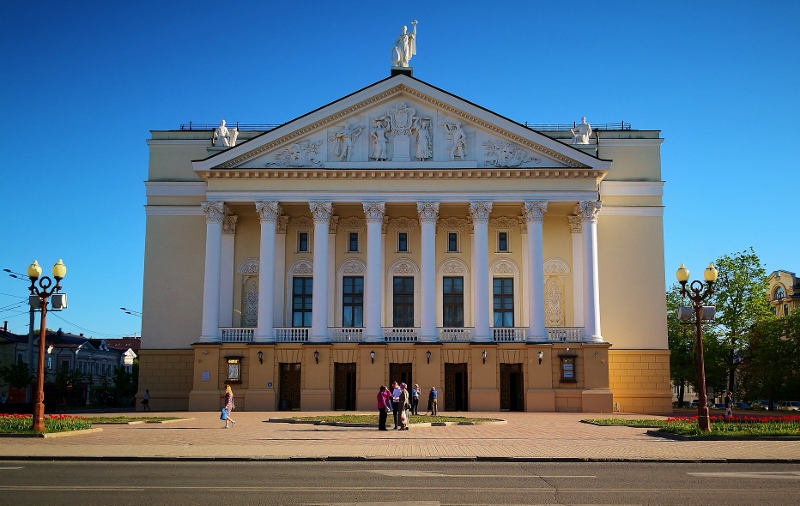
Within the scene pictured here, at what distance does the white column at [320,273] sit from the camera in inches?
1887

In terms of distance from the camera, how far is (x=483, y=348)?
47.4 m

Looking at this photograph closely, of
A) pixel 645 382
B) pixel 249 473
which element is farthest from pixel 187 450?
pixel 645 382

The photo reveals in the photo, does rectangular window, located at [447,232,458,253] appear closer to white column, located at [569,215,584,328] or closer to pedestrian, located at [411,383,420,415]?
white column, located at [569,215,584,328]

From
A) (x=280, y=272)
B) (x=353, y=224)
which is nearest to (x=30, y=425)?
(x=280, y=272)

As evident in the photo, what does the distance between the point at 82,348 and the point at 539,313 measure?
77117mm

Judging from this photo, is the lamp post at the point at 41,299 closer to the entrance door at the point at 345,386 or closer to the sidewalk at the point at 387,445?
the sidewalk at the point at 387,445

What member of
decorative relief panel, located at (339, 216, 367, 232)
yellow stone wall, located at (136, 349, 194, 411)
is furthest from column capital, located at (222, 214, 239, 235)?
yellow stone wall, located at (136, 349, 194, 411)

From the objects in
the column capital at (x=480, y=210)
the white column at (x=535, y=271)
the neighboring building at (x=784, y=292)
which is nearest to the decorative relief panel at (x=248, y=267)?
the column capital at (x=480, y=210)

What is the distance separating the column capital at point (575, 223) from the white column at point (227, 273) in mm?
21482

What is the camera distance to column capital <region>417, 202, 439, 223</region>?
48969mm

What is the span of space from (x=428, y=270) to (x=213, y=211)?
13.5 meters

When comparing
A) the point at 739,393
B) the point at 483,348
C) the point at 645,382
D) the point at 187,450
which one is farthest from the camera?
the point at 739,393

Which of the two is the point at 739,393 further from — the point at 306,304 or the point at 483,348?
the point at 306,304

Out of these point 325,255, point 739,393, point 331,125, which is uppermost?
point 331,125
